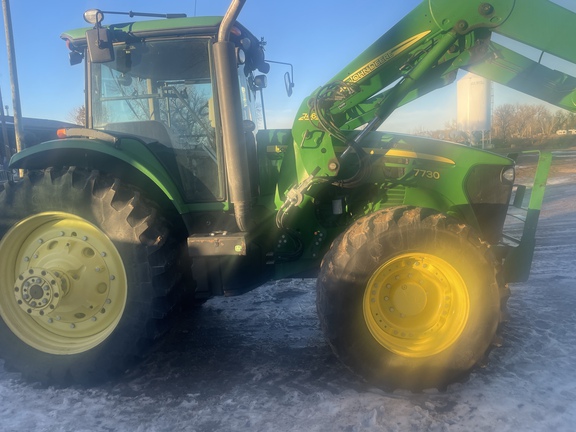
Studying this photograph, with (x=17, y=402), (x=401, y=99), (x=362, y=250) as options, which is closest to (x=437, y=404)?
(x=362, y=250)

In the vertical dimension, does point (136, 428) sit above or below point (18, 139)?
below

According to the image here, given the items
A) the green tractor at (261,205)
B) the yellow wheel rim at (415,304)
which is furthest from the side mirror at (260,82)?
the yellow wheel rim at (415,304)

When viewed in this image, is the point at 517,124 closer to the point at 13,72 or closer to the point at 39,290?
the point at 13,72

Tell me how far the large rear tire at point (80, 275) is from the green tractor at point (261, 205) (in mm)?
12

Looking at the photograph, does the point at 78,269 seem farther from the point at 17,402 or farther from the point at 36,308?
the point at 17,402

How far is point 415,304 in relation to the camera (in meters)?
3.02

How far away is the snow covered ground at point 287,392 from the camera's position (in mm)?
2605

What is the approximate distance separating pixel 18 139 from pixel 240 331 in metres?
9.15

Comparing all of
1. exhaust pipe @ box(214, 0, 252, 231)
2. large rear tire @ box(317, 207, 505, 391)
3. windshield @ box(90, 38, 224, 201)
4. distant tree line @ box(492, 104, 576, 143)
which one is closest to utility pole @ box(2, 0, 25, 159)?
windshield @ box(90, 38, 224, 201)

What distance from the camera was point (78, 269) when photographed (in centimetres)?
314

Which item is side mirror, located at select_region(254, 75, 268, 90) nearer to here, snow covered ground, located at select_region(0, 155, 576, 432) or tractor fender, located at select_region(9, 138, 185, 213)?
tractor fender, located at select_region(9, 138, 185, 213)

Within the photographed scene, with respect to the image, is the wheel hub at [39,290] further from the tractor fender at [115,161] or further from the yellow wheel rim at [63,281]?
the tractor fender at [115,161]

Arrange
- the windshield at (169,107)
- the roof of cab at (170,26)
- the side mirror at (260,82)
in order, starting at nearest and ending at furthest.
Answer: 1. the roof of cab at (170,26)
2. the windshield at (169,107)
3. the side mirror at (260,82)

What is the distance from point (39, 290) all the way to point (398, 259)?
2.41 meters
